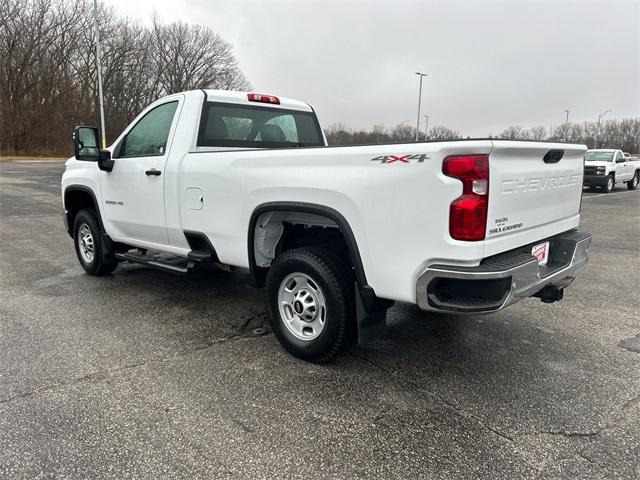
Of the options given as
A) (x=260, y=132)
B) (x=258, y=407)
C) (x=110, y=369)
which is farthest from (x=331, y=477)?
(x=260, y=132)

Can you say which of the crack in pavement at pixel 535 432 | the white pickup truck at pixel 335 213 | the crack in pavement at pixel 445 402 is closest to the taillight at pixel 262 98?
the white pickup truck at pixel 335 213

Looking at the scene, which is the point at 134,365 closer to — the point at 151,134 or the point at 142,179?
the point at 142,179

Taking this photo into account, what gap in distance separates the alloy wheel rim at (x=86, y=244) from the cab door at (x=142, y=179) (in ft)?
2.07

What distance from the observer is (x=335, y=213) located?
311 cm

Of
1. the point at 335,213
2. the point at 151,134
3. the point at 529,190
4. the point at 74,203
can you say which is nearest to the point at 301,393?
the point at 335,213

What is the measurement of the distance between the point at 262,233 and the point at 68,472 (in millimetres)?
2029

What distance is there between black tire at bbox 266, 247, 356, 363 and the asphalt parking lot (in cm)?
16

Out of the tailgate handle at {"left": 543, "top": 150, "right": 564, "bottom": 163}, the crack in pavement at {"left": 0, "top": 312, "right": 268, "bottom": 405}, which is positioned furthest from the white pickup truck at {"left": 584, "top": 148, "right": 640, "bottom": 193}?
the crack in pavement at {"left": 0, "top": 312, "right": 268, "bottom": 405}

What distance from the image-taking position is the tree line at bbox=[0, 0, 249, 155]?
41875mm

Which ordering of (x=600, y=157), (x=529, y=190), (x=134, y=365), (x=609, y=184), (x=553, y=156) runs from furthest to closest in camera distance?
(x=600, y=157), (x=609, y=184), (x=134, y=365), (x=553, y=156), (x=529, y=190)

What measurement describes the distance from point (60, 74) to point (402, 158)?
49309 mm

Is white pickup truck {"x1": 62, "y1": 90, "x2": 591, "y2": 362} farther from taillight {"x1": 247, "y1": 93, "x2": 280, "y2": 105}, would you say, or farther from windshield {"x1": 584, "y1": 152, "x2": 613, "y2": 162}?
windshield {"x1": 584, "y1": 152, "x2": 613, "y2": 162}

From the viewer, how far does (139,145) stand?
16.3 feet

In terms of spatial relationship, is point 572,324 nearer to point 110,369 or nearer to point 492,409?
point 492,409
